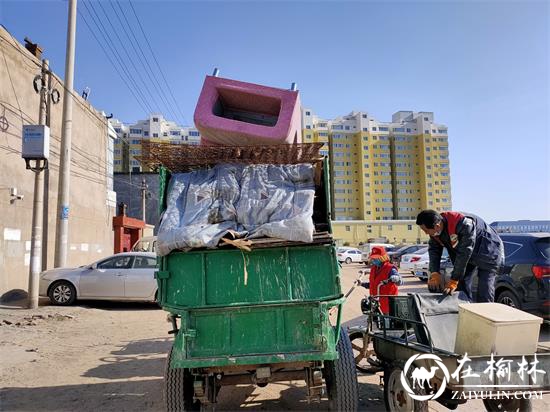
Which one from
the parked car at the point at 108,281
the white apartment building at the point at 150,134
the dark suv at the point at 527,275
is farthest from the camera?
the white apartment building at the point at 150,134

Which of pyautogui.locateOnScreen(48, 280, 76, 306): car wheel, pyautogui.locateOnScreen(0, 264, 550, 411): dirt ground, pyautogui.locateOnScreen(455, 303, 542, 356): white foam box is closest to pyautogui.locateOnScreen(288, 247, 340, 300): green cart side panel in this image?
pyautogui.locateOnScreen(455, 303, 542, 356): white foam box

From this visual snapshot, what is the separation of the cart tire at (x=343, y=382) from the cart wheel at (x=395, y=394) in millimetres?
441

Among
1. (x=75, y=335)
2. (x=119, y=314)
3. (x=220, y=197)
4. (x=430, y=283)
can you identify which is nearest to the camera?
(x=220, y=197)

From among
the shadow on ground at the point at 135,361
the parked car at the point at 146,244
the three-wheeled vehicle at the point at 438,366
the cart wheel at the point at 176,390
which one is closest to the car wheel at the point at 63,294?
the shadow on ground at the point at 135,361

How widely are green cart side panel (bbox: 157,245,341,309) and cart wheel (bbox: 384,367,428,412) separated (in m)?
1.07

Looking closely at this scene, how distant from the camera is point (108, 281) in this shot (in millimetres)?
11281

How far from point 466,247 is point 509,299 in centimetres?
429

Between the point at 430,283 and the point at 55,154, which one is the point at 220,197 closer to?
the point at 430,283

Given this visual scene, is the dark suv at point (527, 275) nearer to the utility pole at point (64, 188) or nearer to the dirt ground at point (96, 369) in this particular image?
the dirt ground at point (96, 369)

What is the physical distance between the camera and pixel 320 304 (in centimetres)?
363

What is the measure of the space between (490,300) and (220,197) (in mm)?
3185

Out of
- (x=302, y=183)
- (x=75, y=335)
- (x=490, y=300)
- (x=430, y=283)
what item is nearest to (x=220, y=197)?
(x=302, y=183)

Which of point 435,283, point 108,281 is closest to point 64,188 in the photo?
point 108,281

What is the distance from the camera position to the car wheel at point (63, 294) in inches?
448
